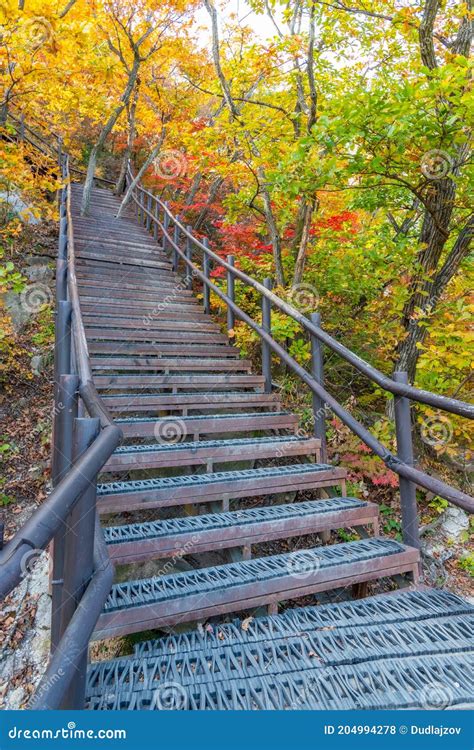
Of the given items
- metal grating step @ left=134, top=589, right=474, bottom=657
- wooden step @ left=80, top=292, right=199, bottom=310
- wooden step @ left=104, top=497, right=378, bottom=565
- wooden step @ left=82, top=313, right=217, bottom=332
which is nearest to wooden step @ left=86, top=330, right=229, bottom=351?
wooden step @ left=82, top=313, right=217, bottom=332

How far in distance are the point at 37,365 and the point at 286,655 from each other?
5.94 meters

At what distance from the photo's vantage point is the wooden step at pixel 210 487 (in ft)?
7.97

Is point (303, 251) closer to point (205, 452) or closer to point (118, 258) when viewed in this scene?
point (118, 258)

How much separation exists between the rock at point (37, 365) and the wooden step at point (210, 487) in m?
4.31

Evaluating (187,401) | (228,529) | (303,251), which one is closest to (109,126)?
(303,251)

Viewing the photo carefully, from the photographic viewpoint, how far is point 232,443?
3252 millimetres

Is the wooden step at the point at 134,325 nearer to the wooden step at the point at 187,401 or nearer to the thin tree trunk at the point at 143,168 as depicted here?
the wooden step at the point at 187,401

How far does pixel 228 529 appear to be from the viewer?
2264mm

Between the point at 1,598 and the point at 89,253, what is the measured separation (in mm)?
7789

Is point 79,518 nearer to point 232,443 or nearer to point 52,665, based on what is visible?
point 52,665

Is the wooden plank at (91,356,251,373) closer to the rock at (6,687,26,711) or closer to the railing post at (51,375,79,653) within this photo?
the railing post at (51,375,79,653)

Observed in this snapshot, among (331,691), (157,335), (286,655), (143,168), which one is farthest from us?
(143,168)

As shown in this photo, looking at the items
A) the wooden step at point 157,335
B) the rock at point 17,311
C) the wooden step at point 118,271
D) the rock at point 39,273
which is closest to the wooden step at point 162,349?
the wooden step at point 157,335

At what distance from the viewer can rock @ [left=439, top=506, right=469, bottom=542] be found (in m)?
4.01
